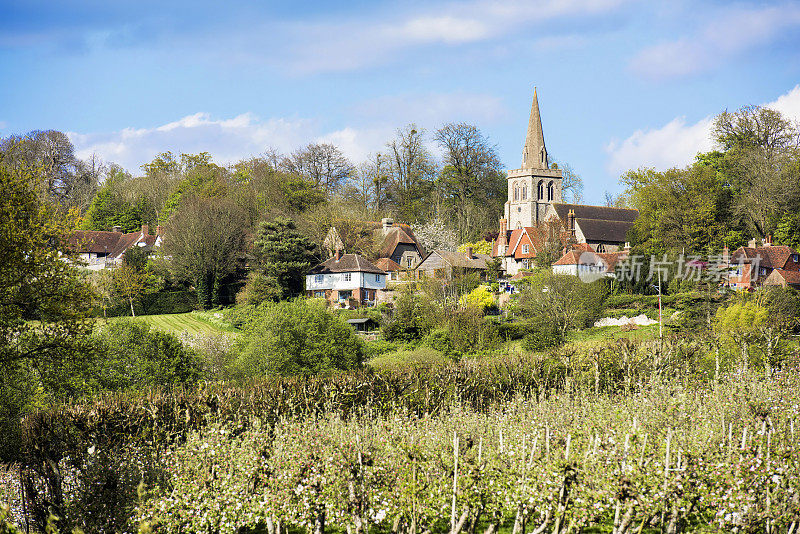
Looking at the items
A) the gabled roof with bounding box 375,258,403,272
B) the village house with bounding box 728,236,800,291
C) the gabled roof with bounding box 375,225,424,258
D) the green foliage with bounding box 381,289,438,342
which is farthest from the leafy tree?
the gabled roof with bounding box 375,225,424,258

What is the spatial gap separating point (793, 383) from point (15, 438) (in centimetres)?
1852

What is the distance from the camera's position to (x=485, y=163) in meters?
83.5

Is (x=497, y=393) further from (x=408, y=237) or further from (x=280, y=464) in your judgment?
(x=408, y=237)

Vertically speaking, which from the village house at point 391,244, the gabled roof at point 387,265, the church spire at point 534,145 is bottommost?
the gabled roof at point 387,265

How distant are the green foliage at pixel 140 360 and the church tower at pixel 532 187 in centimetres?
5254

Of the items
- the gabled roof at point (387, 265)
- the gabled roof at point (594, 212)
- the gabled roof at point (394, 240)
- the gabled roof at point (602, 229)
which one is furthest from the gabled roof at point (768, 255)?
the gabled roof at point (394, 240)

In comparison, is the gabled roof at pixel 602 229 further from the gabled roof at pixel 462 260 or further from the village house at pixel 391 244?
the village house at pixel 391 244

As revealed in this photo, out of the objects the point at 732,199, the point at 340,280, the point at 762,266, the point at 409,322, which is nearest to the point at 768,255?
the point at 762,266

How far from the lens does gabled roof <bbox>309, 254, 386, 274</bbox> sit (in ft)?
189

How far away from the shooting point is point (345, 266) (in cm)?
5794

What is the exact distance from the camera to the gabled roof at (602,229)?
69875 mm

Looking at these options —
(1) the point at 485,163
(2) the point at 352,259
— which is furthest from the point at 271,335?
(1) the point at 485,163

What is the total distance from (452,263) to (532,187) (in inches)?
823

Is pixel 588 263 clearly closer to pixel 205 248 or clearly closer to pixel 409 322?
pixel 409 322
